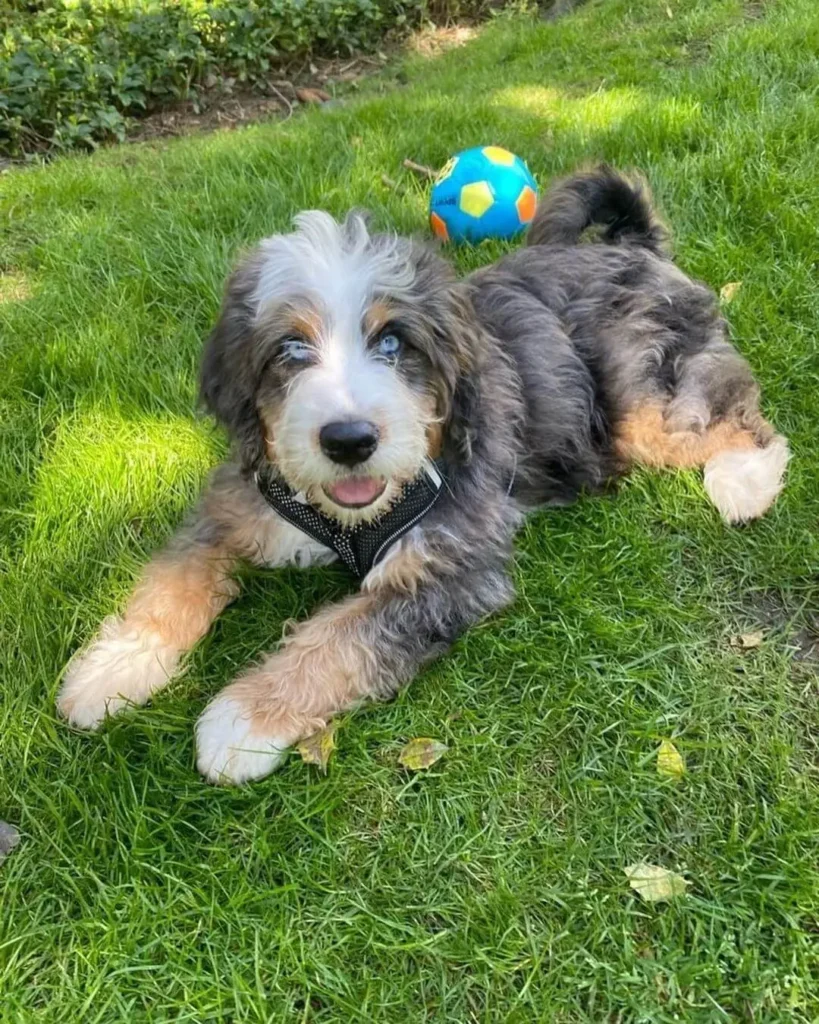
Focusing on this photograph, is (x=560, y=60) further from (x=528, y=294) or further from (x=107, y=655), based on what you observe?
(x=107, y=655)

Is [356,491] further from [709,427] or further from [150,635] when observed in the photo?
[709,427]

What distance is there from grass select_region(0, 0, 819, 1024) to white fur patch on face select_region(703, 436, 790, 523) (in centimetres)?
8

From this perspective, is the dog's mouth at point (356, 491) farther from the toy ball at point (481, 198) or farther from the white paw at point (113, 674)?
the toy ball at point (481, 198)

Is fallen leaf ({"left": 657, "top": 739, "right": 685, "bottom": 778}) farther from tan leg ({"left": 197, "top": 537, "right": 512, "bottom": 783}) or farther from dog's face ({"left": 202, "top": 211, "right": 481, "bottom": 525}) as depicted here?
dog's face ({"left": 202, "top": 211, "right": 481, "bottom": 525})

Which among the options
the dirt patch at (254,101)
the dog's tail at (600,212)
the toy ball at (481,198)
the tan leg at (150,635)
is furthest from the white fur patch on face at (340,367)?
the dirt patch at (254,101)

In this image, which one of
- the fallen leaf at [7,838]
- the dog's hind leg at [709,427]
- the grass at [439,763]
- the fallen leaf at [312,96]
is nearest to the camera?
the grass at [439,763]

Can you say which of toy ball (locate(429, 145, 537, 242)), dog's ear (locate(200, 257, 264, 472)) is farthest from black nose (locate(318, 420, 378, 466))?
toy ball (locate(429, 145, 537, 242))

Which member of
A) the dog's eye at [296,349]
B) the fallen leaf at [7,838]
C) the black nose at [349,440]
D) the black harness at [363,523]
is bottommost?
the fallen leaf at [7,838]

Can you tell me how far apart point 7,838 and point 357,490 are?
57.0 inches

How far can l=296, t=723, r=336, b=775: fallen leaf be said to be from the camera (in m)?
2.69

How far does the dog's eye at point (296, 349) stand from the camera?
2.68 metres

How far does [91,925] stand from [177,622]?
3.31ft

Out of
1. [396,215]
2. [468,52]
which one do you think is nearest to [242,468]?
[396,215]

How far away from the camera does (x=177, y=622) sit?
2990 millimetres
